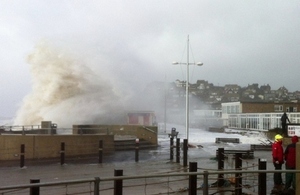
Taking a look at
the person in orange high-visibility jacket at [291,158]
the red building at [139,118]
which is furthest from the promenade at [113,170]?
the red building at [139,118]

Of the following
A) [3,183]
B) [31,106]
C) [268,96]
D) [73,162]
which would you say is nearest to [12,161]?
[73,162]

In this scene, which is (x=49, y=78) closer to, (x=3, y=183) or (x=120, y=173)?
(x=3, y=183)

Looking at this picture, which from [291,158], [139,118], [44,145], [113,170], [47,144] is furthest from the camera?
[139,118]

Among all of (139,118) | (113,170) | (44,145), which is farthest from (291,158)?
(139,118)

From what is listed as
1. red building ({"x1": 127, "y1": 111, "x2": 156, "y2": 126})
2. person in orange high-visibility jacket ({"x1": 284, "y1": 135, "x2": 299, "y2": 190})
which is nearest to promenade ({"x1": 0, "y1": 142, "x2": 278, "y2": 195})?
person in orange high-visibility jacket ({"x1": 284, "y1": 135, "x2": 299, "y2": 190})

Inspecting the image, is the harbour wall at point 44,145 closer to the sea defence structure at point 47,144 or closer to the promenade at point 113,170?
the sea defence structure at point 47,144

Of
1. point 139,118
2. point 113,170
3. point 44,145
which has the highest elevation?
point 139,118

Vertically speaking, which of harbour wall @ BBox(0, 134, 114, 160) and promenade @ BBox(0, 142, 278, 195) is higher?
harbour wall @ BBox(0, 134, 114, 160)

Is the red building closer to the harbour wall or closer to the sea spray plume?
the sea spray plume

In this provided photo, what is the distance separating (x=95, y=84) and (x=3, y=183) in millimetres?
33557

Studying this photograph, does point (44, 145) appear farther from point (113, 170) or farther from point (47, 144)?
point (113, 170)

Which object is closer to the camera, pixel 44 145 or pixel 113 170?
pixel 113 170

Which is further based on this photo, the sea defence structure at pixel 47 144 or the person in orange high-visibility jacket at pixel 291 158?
the sea defence structure at pixel 47 144

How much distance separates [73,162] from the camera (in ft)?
56.1
